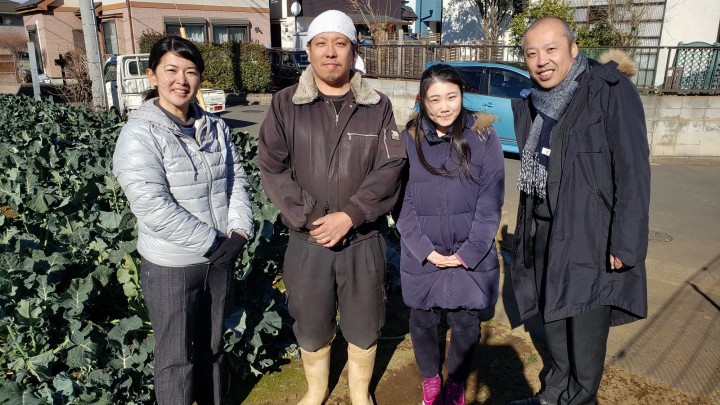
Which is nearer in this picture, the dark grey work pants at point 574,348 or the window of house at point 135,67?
the dark grey work pants at point 574,348

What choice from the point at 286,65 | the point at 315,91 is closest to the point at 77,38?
the point at 286,65

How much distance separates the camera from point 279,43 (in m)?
32.4

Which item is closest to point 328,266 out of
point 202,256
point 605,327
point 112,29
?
point 202,256

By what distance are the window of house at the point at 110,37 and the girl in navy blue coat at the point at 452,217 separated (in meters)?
27.7

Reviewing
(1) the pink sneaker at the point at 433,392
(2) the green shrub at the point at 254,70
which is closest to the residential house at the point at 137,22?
(2) the green shrub at the point at 254,70

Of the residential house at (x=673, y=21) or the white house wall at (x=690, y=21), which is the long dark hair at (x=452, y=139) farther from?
the white house wall at (x=690, y=21)

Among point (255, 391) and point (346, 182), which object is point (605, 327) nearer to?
point (346, 182)

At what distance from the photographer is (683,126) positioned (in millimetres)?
9836

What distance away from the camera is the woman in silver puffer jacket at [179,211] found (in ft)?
7.28

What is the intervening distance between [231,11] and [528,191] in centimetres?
2669

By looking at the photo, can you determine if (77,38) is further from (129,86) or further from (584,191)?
(584,191)

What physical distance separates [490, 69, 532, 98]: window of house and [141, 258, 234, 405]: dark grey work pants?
8360mm

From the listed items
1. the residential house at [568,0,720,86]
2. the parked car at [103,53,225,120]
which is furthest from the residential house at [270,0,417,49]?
the residential house at [568,0,720,86]

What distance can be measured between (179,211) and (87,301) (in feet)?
4.10
